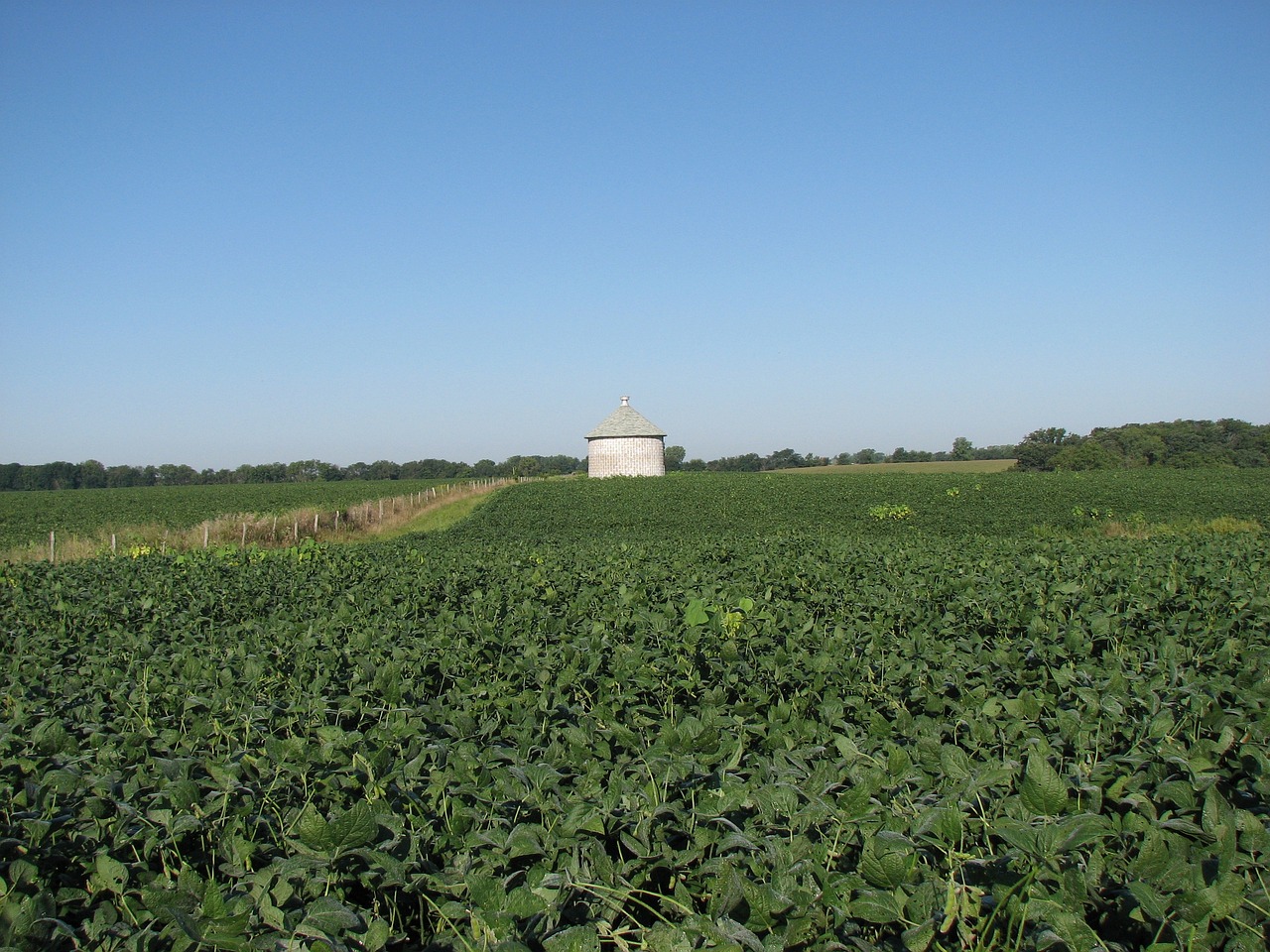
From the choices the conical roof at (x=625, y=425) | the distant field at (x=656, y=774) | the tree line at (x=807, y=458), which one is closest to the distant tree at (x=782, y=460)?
the tree line at (x=807, y=458)

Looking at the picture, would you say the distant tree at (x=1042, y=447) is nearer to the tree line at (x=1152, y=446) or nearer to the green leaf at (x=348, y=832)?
the tree line at (x=1152, y=446)

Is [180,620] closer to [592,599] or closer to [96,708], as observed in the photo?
[96,708]

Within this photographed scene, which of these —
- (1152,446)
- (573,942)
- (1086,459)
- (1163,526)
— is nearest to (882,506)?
(1163,526)

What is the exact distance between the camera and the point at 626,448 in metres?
54.7

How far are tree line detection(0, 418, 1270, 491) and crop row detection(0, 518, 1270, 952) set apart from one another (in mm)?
63420

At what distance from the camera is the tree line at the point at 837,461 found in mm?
62125

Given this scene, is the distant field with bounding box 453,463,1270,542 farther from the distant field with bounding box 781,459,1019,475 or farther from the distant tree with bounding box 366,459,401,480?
the distant tree with bounding box 366,459,401,480

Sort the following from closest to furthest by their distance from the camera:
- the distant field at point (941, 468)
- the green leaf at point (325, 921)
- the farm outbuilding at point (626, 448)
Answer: the green leaf at point (325, 921) → the farm outbuilding at point (626, 448) → the distant field at point (941, 468)

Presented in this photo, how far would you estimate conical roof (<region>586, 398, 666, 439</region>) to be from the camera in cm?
5506

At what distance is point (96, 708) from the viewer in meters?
3.68

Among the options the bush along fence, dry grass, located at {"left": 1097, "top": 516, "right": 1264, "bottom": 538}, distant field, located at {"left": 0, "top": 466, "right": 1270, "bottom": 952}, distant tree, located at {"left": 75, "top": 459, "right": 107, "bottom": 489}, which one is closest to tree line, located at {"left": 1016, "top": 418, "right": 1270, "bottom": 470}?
dry grass, located at {"left": 1097, "top": 516, "right": 1264, "bottom": 538}

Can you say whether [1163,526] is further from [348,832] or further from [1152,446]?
[1152,446]

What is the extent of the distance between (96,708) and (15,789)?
115 cm

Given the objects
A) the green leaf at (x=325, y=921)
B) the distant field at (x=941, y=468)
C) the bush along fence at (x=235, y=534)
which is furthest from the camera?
the distant field at (x=941, y=468)
